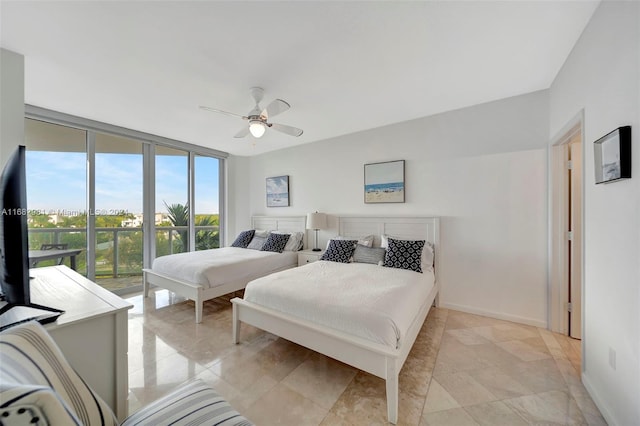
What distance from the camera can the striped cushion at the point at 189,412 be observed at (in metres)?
1.00

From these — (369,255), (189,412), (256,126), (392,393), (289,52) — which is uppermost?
(289,52)

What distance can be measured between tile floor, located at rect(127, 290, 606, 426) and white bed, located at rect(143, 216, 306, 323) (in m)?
0.41

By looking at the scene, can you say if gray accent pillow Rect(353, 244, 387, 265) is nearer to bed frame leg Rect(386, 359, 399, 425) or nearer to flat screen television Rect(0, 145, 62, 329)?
bed frame leg Rect(386, 359, 399, 425)

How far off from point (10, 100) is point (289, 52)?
7.54ft

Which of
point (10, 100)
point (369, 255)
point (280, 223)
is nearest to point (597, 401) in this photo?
point (369, 255)

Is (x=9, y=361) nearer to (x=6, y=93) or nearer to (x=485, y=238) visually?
(x=6, y=93)

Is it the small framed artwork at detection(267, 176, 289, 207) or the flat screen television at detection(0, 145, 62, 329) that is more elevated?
the small framed artwork at detection(267, 176, 289, 207)

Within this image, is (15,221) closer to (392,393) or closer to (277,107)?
(277,107)

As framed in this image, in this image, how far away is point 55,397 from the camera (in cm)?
56

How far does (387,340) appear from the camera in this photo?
1.64 metres

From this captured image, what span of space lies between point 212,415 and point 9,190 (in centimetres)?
134

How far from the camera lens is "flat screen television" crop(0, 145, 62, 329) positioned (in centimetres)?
105

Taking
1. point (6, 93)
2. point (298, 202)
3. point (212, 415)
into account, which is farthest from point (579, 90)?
point (6, 93)

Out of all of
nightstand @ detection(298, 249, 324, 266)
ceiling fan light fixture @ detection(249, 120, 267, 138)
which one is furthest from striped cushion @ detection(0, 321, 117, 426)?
nightstand @ detection(298, 249, 324, 266)
